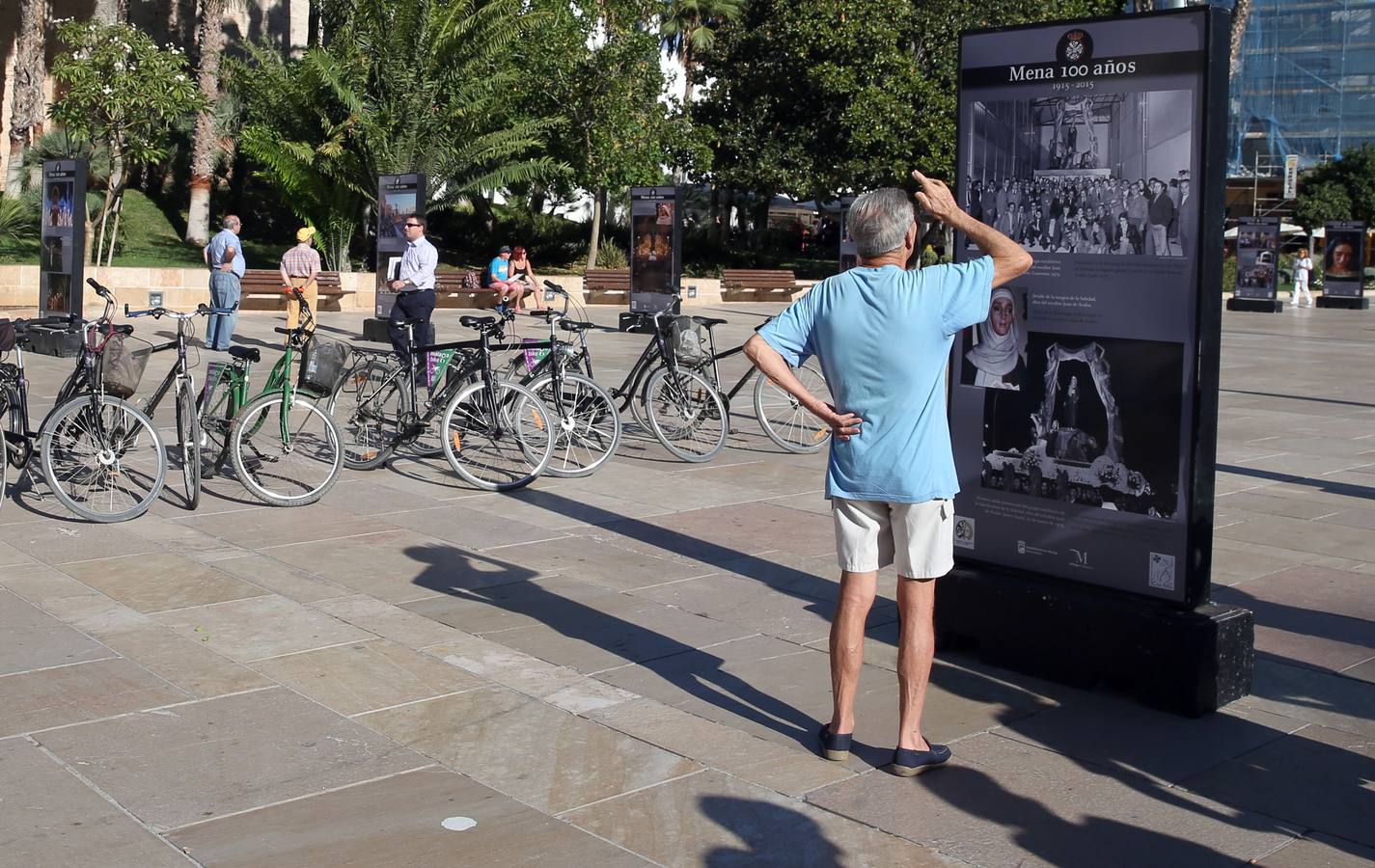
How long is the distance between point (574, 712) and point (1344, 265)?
34.5m

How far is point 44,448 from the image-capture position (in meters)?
7.75

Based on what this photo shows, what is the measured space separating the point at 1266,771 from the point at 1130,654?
70 centimetres

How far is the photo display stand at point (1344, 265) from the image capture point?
33.9m

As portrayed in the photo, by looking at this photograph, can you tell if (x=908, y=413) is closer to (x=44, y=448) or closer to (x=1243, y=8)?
(x=44, y=448)

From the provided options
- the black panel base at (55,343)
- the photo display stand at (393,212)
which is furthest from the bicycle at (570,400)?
the photo display stand at (393,212)

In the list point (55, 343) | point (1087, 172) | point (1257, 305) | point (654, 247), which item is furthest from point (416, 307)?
point (1257, 305)

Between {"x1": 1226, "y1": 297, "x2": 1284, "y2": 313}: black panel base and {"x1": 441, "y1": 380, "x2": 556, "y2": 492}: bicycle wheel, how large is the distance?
2793cm

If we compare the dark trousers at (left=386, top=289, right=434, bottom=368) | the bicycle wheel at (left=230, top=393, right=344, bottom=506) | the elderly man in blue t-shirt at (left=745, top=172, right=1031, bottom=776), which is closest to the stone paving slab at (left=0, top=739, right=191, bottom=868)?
the elderly man in blue t-shirt at (left=745, top=172, right=1031, bottom=776)

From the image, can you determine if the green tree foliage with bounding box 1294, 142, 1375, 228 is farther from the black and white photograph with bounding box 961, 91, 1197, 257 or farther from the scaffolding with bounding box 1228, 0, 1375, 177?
the black and white photograph with bounding box 961, 91, 1197, 257

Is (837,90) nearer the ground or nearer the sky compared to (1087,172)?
nearer the sky

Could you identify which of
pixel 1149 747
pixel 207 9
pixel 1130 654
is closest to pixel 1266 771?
pixel 1149 747

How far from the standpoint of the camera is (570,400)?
9516 mm

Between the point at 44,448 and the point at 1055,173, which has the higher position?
the point at 1055,173

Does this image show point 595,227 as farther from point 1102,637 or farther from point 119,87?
point 1102,637
